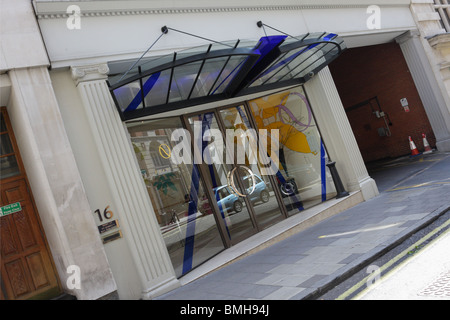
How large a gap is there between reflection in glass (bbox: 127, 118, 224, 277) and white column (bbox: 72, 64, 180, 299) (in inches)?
24.0

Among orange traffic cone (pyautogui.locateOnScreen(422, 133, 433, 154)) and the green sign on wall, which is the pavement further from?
orange traffic cone (pyautogui.locateOnScreen(422, 133, 433, 154))

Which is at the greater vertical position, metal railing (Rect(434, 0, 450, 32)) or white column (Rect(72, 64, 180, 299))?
metal railing (Rect(434, 0, 450, 32))

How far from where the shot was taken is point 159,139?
7.55 metres

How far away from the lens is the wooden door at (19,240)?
5844 millimetres

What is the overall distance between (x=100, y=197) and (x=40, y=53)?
2529mm

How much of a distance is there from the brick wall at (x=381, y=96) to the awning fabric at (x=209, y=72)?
7.10m

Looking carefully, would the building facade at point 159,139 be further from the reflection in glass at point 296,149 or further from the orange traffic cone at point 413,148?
the orange traffic cone at point 413,148

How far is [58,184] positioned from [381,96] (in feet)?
46.4

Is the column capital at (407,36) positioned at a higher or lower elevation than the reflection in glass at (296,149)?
higher

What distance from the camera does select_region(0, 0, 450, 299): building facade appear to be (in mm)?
5816

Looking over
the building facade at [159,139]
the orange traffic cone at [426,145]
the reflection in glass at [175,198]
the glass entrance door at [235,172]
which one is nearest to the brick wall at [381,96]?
the orange traffic cone at [426,145]

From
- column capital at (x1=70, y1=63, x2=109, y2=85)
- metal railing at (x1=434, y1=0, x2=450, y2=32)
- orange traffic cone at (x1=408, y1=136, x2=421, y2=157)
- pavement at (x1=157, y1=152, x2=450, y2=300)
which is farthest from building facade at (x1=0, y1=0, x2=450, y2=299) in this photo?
orange traffic cone at (x1=408, y1=136, x2=421, y2=157)

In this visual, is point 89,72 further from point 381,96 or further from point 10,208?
point 381,96
